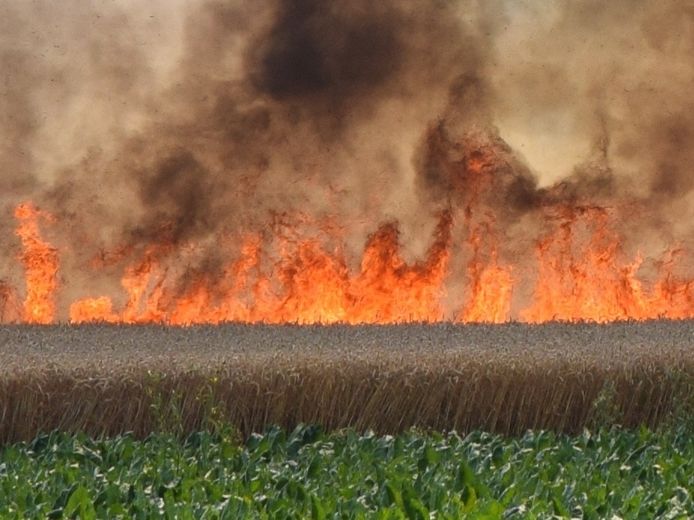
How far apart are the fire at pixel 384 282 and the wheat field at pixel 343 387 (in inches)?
295

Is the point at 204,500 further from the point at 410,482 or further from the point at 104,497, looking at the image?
the point at 410,482

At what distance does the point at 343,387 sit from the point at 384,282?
9777 millimetres

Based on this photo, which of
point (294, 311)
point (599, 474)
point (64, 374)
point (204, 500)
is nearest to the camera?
point (204, 500)

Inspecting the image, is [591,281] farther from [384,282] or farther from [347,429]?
[347,429]

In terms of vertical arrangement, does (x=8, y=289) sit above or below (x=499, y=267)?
below

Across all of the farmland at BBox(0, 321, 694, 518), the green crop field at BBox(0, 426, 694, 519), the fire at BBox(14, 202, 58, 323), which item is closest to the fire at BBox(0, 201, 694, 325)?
the fire at BBox(14, 202, 58, 323)

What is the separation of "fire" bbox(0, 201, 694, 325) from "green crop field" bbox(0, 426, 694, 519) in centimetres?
1001

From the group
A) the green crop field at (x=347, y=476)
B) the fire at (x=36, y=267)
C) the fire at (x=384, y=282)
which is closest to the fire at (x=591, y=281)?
the fire at (x=384, y=282)

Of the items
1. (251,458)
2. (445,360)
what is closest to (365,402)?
(445,360)

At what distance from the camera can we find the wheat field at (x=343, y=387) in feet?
35.4

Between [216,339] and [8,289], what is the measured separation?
798 cm

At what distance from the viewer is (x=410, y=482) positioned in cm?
806

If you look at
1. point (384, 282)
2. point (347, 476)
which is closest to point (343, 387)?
point (347, 476)

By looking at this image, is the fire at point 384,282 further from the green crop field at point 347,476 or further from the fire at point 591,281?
the green crop field at point 347,476
